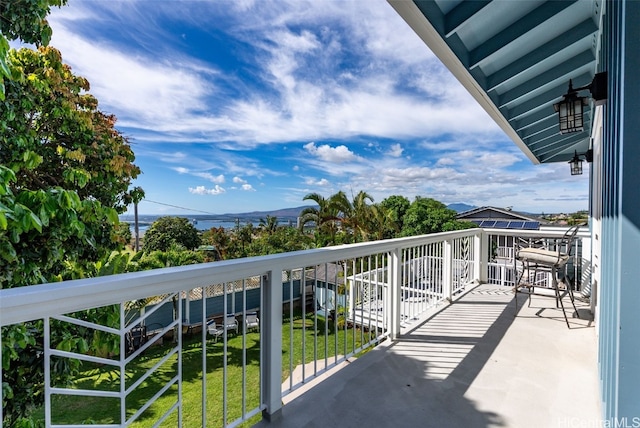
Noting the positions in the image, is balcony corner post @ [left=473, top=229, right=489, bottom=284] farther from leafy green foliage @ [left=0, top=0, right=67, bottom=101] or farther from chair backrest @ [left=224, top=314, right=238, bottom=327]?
leafy green foliage @ [left=0, top=0, right=67, bottom=101]

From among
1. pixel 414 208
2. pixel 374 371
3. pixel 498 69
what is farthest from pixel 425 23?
pixel 414 208

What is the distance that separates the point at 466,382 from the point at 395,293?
3.14 ft

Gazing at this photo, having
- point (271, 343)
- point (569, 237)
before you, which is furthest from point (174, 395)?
point (569, 237)

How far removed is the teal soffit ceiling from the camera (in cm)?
218

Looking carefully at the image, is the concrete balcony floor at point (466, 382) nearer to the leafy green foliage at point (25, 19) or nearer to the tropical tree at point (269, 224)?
the leafy green foliage at point (25, 19)

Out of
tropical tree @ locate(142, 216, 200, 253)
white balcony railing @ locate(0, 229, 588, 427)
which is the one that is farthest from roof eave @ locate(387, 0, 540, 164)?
tropical tree @ locate(142, 216, 200, 253)

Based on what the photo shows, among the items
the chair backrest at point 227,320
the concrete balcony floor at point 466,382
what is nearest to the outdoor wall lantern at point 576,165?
the concrete balcony floor at point 466,382

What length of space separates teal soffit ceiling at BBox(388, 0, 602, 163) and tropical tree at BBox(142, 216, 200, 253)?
65.7 feet

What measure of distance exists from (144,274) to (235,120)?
31138 mm

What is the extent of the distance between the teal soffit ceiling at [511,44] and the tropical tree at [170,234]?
20.0 m

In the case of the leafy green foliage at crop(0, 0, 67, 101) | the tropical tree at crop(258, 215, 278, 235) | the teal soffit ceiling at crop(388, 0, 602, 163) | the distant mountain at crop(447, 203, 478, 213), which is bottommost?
the tropical tree at crop(258, 215, 278, 235)

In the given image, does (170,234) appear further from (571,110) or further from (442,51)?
(571,110)

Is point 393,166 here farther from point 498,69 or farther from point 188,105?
point 498,69

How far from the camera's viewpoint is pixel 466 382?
230 cm
